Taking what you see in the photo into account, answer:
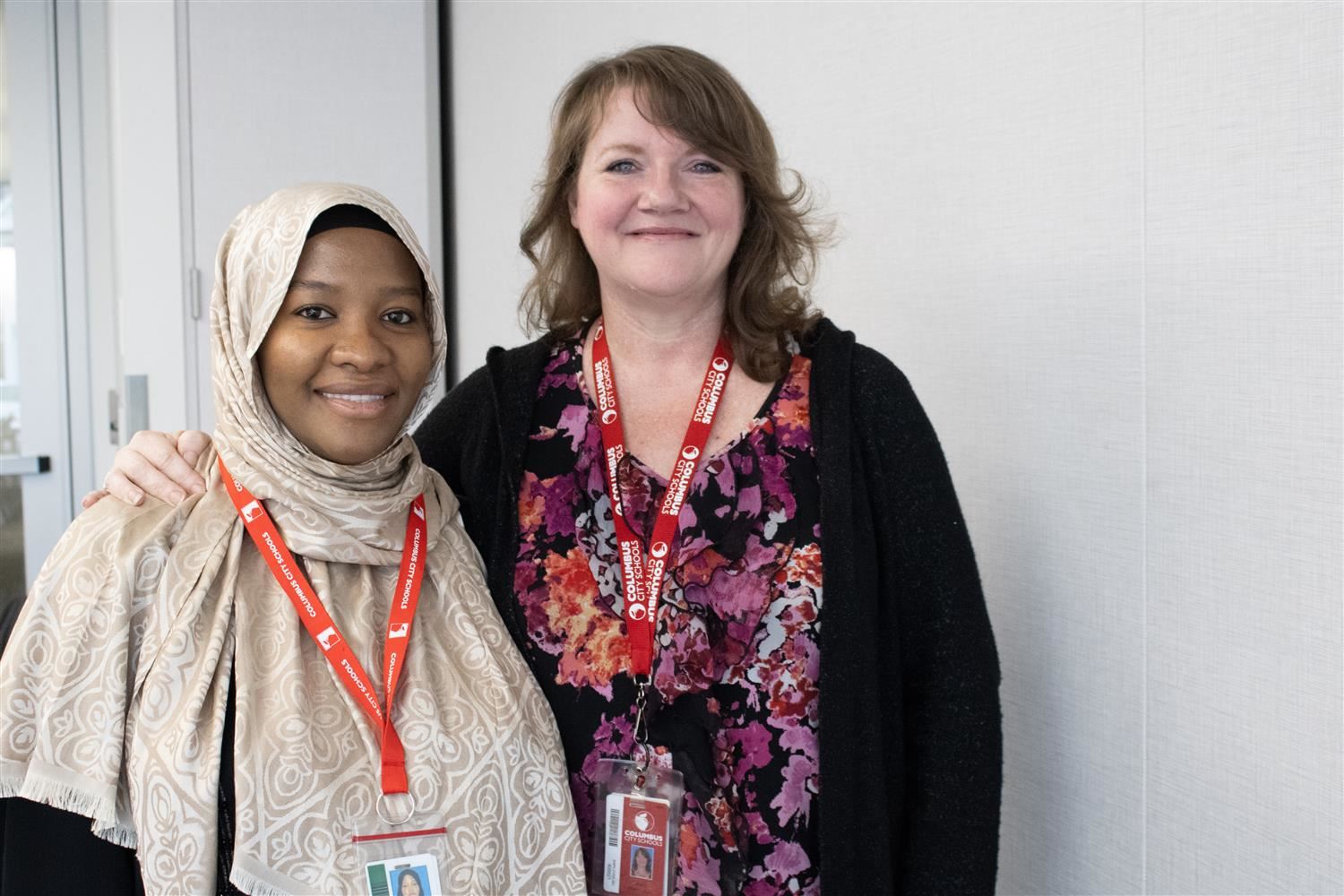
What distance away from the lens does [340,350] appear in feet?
4.27

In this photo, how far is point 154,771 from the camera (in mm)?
1203

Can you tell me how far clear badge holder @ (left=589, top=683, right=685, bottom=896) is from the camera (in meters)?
1.40

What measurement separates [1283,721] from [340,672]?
3.59ft

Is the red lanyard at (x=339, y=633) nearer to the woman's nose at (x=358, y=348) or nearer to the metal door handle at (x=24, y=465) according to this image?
the woman's nose at (x=358, y=348)

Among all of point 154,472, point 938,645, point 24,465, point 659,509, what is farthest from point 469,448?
point 24,465

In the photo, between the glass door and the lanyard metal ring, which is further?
the glass door

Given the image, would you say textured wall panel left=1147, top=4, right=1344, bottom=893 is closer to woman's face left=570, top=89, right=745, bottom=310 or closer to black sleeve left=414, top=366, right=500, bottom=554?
woman's face left=570, top=89, right=745, bottom=310

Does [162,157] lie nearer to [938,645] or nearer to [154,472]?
[154,472]

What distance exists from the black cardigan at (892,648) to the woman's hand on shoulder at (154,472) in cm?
39

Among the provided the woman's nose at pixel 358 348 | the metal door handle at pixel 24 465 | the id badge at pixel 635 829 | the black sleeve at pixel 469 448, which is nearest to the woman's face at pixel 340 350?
the woman's nose at pixel 358 348

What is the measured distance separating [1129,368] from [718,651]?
68 centimetres

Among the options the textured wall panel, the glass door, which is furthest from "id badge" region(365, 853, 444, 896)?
the glass door

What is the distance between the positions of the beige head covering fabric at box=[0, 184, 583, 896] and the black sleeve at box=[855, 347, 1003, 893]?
1.56 ft

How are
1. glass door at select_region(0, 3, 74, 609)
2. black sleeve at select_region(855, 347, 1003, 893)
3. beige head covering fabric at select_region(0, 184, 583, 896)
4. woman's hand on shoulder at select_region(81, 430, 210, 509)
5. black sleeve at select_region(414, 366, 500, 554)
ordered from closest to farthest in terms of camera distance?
beige head covering fabric at select_region(0, 184, 583, 896) < woman's hand on shoulder at select_region(81, 430, 210, 509) < black sleeve at select_region(855, 347, 1003, 893) < black sleeve at select_region(414, 366, 500, 554) < glass door at select_region(0, 3, 74, 609)
